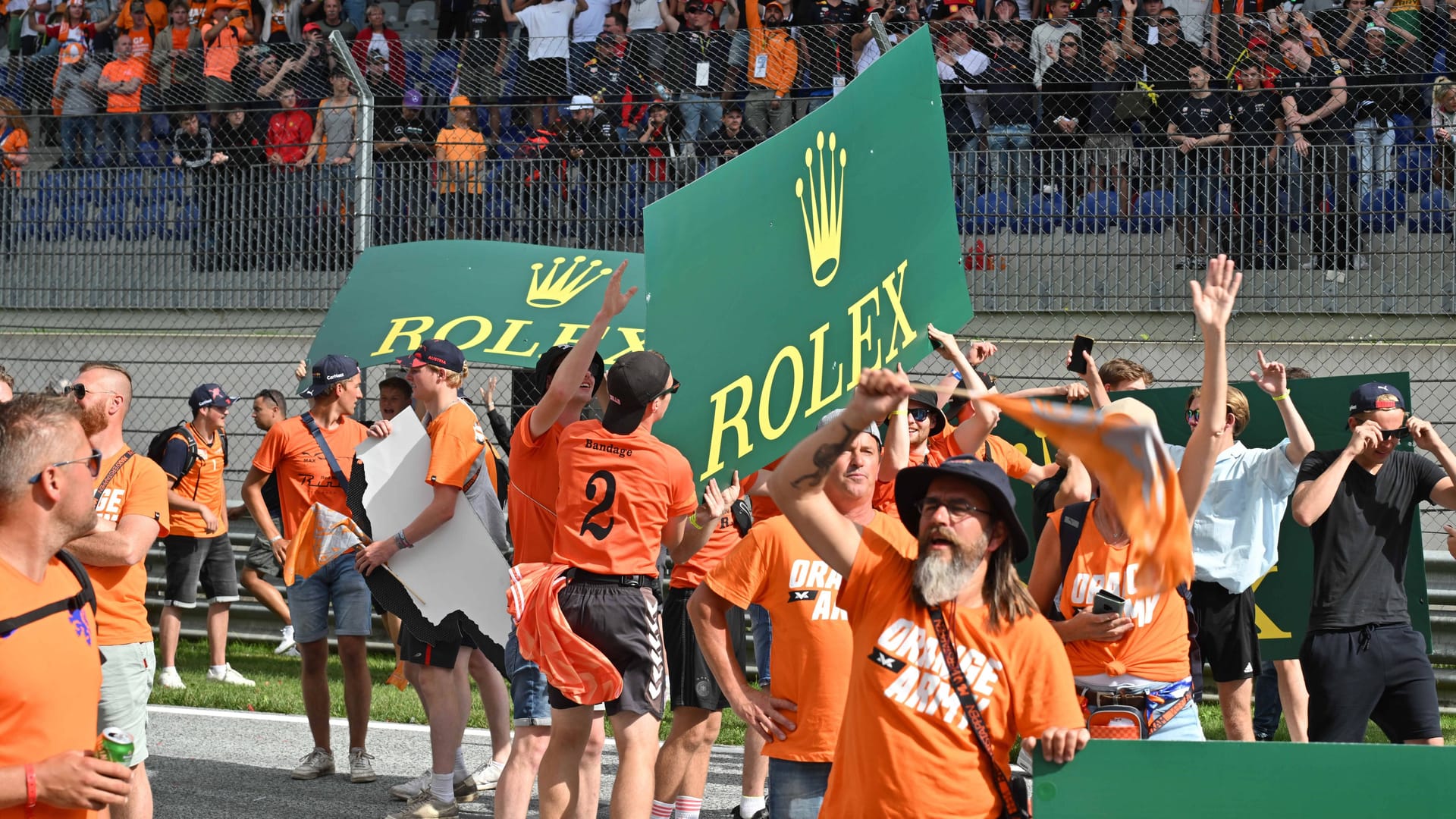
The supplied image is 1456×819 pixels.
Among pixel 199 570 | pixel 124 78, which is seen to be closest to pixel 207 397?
pixel 199 570

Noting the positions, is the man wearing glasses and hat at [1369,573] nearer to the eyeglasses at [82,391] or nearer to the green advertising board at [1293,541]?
the green advertising board at [1293,541]

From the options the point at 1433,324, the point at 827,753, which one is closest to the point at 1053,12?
the point at 1433,324

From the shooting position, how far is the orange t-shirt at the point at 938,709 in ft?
11.1

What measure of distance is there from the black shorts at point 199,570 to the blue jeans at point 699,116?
419 centimetres

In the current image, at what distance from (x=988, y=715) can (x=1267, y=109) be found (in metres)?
7.16

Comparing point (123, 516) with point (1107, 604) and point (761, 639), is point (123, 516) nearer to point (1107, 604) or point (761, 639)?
point (761, 639)

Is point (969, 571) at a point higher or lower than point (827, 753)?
higher

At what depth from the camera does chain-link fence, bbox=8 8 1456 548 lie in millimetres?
9312

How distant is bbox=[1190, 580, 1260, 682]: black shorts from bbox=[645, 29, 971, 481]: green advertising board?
80.4 inches

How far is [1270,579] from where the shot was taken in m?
7.48

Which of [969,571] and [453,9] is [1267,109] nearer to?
[969,571]

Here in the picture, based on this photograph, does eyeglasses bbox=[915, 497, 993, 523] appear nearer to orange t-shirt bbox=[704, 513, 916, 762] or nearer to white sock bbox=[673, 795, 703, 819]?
orange t-shirt bbox=[704, 513, 916, 762]

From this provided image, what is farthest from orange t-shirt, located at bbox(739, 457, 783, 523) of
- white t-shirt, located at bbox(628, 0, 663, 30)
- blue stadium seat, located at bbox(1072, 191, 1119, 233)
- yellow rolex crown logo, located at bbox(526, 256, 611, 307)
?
white t-shirt, located at bbox(628, 0, 663, 30)

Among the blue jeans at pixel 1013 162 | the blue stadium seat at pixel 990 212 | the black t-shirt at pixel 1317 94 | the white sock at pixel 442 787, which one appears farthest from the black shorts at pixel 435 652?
the black t-shirt at pixel 1317 94
